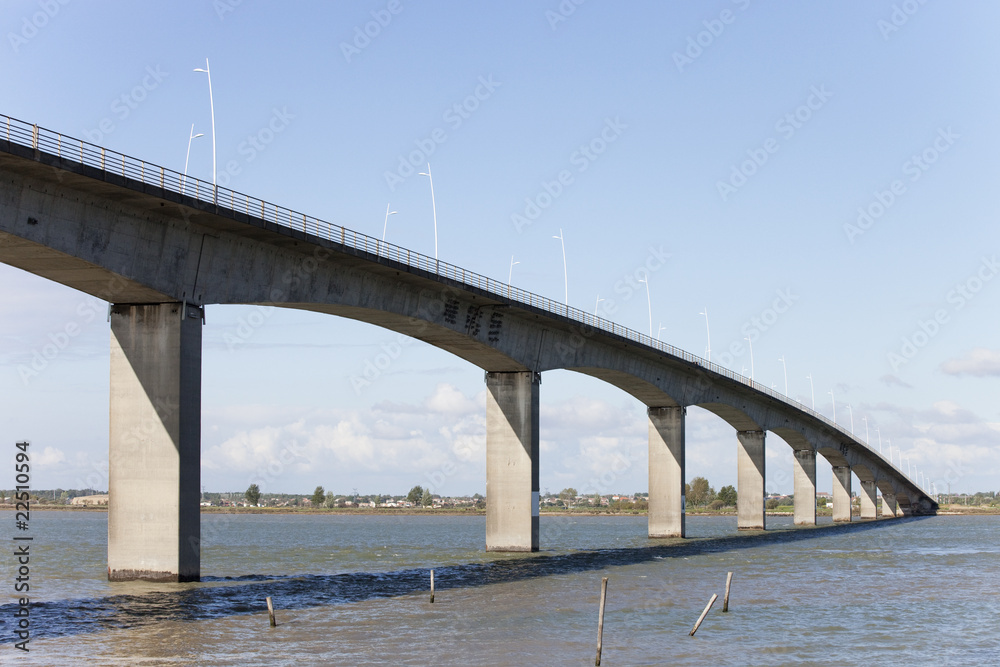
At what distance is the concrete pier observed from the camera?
15875cm

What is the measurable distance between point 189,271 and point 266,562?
2415 cm

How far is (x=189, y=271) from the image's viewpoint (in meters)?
37.0

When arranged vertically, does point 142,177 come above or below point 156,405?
above

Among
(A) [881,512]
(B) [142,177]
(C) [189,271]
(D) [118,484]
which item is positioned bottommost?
(A) [881,512]

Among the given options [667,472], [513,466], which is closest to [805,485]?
[667,472]

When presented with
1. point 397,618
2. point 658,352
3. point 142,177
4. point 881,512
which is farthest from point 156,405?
point 881,512

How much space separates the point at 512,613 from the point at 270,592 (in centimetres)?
1032

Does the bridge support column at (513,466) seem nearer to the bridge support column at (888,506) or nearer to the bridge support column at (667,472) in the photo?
the bridge support column at (667,472)

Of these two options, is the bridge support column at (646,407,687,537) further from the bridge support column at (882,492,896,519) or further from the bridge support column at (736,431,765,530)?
the bridge support column at (882,492,896,519)

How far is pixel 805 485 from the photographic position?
120 m

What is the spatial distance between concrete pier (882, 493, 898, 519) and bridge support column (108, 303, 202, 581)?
140 meters

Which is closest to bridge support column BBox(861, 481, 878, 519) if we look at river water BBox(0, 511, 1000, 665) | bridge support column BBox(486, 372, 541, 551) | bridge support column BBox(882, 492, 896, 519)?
bridge support column BBox(882, 492, 896, 519)

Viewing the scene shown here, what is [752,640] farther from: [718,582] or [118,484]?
[118,484]

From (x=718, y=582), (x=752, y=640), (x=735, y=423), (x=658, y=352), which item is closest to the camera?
(x=752, y=640)
